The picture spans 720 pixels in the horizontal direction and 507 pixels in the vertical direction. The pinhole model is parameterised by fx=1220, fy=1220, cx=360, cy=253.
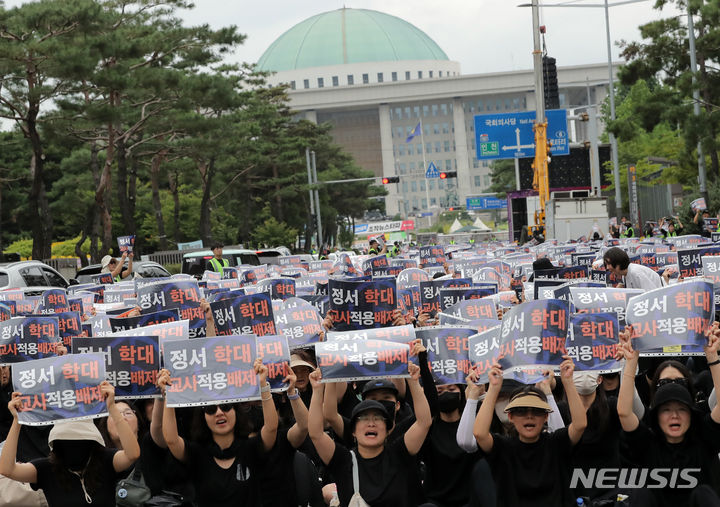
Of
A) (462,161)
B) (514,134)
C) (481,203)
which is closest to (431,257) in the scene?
(514,134)

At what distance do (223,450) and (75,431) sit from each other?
78 centimetres

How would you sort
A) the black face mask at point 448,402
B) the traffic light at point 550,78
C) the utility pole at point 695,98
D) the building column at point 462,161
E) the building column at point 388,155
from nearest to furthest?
the black face mask at point 448,402, the traffic light at point 550,78, the utility pole at point 695,98, the building column at point 388,155, the building column at point 462,161

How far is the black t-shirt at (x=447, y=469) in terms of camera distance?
6672 millimetres

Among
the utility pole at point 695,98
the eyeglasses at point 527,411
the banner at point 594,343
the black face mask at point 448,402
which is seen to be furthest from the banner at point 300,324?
the utility pole at point 695,98

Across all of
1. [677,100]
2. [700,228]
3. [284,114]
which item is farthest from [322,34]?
[700,228]

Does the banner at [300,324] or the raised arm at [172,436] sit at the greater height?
the banner at [300,324]

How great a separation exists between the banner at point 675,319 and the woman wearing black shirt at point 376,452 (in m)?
1.22

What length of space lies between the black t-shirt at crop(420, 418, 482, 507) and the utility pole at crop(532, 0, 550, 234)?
31.3 m

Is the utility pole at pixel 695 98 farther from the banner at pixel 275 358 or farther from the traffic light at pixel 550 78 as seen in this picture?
the banner at pixel 275 358

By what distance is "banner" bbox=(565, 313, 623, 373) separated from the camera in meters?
6.94

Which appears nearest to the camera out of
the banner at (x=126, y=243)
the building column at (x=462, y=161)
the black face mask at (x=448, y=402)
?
the black face mask at (x=448, y=402)

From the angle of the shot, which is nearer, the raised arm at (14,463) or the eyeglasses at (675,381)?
the raised arm at (14,463)

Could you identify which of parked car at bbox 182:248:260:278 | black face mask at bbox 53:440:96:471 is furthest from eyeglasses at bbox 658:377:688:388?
parked car at bbox 182:248:260:278

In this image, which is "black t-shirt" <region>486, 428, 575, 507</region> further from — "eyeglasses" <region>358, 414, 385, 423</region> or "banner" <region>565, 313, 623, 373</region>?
"banner" <region>565, 313, 623, 373</region>
